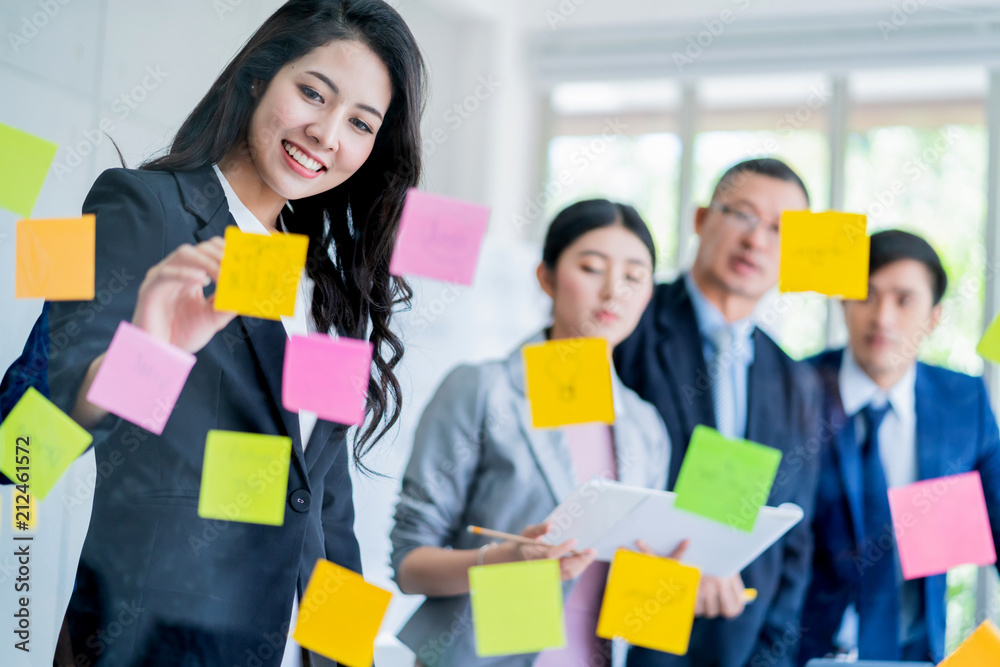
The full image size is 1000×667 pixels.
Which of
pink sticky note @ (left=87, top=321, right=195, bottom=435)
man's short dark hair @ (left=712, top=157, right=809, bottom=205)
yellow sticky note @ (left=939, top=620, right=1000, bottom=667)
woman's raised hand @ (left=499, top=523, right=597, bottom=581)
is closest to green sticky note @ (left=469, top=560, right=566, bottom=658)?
woman's raised hand @ (left=499, top=523, right=597, bottom=581)

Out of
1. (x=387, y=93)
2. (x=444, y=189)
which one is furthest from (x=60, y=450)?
(x=444, y=189)

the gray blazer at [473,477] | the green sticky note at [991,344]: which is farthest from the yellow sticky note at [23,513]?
the green sticky note at [991,344]

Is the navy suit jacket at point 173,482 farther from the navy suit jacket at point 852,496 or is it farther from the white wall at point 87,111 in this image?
the navy suit jacket at point 852,496

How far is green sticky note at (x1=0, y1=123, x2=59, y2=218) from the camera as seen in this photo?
119 centimetres

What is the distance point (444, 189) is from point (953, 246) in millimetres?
1294

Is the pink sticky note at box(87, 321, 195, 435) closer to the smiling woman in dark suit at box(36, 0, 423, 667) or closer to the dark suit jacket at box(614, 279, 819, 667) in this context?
the smiling woman in dark suit at box(36, 0, 423, 667)

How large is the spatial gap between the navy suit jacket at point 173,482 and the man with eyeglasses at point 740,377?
737 millimetres

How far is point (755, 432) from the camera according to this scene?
5.56 ft

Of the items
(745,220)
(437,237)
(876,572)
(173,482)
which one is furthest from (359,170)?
(876,572)

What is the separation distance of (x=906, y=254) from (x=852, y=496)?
1.61 feet

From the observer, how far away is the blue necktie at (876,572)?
1681mm

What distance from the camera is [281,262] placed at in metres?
1.22

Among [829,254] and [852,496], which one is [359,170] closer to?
[829,254]

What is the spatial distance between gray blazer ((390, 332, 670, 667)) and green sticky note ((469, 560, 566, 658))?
8cm
